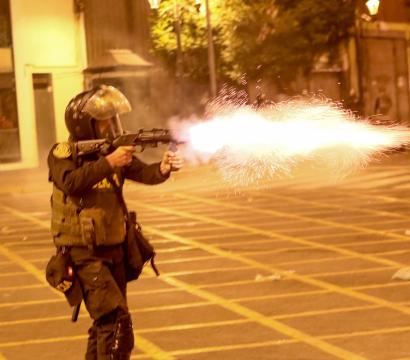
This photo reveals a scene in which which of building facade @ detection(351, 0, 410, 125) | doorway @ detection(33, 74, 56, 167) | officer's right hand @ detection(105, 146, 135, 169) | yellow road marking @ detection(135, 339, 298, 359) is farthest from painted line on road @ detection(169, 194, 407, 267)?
building facade @ detection(351, 0, 410, 125)

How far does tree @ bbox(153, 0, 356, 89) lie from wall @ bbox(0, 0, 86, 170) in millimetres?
2242

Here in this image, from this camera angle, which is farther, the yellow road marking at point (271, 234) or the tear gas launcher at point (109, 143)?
the yellow road marking at point (271, 234)

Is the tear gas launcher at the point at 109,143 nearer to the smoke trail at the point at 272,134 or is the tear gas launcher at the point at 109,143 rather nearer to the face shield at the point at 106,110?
the face shield at the point at 106,110

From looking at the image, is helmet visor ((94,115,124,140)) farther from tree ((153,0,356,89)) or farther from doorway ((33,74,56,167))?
doorway ((33,74,56,167))

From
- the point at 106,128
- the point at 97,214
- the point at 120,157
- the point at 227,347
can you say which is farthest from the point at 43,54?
the point at 120,157

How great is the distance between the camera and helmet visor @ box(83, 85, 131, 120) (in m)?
6.00

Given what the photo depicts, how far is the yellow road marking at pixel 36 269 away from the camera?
23.4 ft

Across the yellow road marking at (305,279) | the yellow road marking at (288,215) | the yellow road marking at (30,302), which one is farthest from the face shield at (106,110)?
the yellow road marking at (288,215)

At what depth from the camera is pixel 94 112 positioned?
6004mm

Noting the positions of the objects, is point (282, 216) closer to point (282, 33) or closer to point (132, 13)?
point (282, 33)

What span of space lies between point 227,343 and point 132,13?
76.4 ft

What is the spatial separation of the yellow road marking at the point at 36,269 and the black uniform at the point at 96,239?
3.73 ft

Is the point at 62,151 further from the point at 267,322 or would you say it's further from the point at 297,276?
the point at 297,276

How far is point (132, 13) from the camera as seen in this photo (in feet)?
97.7
